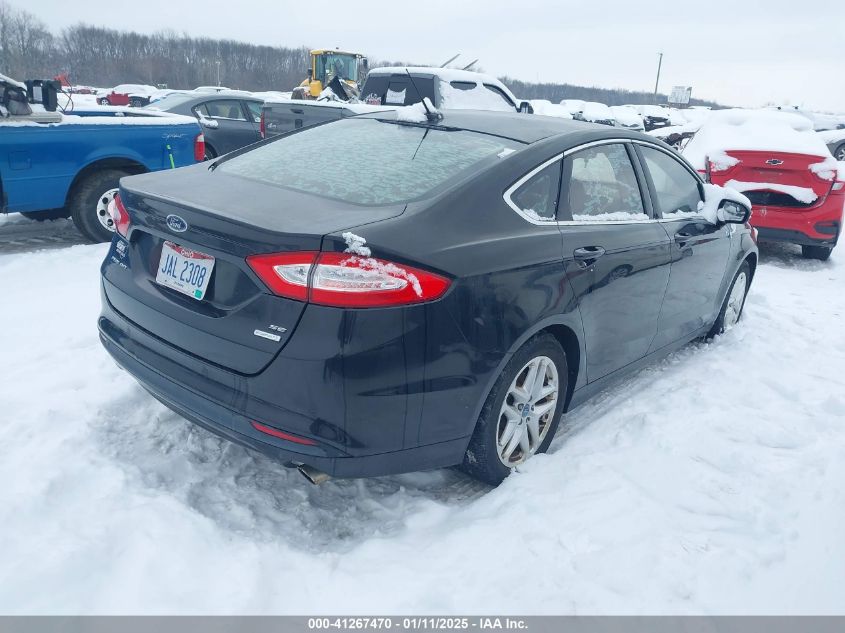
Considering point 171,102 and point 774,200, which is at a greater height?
point 171,102

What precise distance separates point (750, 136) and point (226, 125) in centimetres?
765

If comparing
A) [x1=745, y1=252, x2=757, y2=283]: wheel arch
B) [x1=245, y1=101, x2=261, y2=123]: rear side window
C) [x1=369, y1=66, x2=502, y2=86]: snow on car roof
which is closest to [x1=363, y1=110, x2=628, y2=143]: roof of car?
[x1=745, y1=252, x2=757, y2=283]: wheel arch

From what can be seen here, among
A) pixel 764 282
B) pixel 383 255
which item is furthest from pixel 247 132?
pixel 383 255

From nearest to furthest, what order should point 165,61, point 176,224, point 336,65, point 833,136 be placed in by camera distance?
1. point 176,224
2. point 833,136
3. point 336,65
4. point 165,61

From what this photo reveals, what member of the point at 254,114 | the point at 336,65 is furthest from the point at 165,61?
the point at 254,114

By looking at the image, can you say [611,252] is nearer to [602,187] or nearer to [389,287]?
[602,187]

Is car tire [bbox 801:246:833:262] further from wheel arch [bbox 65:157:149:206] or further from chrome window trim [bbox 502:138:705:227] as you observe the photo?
wheel arch [bbox 65:157:149:206]

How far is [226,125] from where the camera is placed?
10.4m

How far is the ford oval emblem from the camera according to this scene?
243cm

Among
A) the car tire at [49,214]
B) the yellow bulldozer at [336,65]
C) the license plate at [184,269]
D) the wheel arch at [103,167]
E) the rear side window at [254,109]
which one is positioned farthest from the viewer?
the yellow bulldozer at [336,65]

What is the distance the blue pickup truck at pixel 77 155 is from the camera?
575 cm

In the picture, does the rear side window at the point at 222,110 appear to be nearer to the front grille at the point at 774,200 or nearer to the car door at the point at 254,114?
the car door at the point at 254,114

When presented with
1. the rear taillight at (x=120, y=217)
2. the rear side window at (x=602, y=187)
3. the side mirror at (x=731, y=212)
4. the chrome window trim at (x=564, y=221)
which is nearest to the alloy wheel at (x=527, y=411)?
the chrome window trim at (x=564, y=221)

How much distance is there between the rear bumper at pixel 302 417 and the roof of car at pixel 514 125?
55.2 inches
